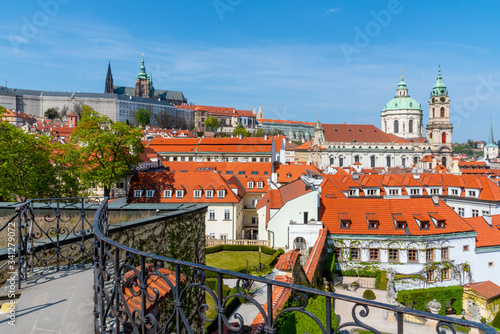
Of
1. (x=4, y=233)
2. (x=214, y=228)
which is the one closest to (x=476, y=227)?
(x=214, y=228)

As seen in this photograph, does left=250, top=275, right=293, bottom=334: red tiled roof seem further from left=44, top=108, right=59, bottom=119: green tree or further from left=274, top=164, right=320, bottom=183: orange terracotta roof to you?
left=44, top=108, right=59, bottom=119: green tree

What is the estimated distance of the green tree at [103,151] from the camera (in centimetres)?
2909

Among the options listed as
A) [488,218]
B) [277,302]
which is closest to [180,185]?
[277,302]

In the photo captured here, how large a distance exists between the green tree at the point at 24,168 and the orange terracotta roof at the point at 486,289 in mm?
28213

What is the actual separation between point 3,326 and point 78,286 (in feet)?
4.39

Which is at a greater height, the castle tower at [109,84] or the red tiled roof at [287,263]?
the castle tower at [109,84]

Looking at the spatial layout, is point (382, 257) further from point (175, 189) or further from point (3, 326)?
point (3, 326)

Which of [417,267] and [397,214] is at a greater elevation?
[397,214]

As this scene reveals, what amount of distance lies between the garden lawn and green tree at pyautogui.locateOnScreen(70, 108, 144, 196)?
35.0 ft

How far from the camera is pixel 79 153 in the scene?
28656mm

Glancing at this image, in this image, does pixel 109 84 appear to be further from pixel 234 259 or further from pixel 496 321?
pixel 496 321

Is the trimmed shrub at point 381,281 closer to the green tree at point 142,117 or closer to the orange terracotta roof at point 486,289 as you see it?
the orange terracotta roof at point 486,289

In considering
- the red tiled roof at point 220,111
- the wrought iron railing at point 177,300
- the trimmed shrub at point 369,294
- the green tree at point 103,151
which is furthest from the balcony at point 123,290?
the red tiled roof at point 220,111

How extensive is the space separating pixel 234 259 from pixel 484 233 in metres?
19.4
